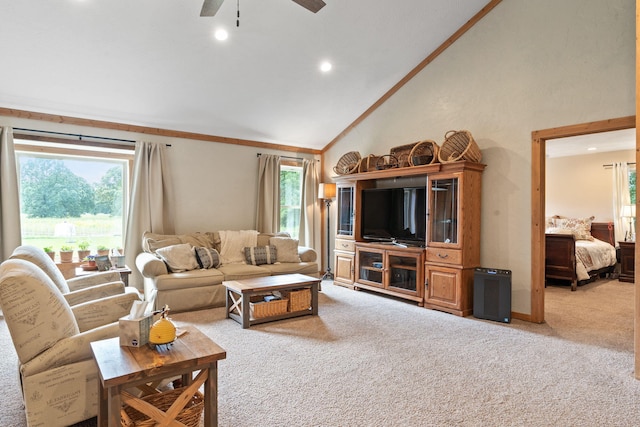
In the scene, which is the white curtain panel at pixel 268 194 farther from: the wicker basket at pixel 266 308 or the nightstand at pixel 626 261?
the nightstand at pixel 626 261

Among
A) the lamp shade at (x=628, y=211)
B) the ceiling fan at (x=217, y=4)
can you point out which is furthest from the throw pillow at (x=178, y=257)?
the lamp shade at (x=628, y=211)

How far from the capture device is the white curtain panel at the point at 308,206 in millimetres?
6820

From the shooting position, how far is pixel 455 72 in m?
4.93

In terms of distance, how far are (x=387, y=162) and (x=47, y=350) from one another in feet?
15.9

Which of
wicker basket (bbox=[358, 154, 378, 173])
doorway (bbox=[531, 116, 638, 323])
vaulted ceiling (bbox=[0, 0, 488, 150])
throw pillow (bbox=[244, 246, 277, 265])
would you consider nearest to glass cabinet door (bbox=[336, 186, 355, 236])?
wicker basket (bbox=[358, 154, 378, 173])

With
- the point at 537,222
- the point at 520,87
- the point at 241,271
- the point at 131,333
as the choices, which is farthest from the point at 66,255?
the point at 520,87

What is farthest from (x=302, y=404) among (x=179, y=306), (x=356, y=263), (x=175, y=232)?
(x=175, y=232)

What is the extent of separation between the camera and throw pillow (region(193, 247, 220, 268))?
4.84m

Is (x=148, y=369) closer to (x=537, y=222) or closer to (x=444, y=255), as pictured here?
(x=444, y=255)

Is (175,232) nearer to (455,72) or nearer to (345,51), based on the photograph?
(345,51)

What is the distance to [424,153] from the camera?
502cm

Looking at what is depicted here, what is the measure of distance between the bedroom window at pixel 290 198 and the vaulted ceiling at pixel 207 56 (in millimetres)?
1284

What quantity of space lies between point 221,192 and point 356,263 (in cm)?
243

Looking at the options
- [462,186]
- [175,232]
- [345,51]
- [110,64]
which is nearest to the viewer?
[110,64]
